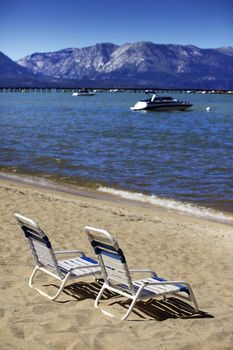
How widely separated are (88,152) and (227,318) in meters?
18.2

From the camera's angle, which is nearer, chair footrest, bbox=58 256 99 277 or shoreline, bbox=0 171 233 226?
chair footrest, bbox=58 256 99 277

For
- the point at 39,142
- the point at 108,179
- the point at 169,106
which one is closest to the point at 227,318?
the point at 108,179

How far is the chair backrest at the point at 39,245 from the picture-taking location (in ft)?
17.6

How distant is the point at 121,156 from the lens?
71.4 ft

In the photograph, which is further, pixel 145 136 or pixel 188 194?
pixel 145 136

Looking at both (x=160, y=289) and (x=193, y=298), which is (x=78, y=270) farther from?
(x=193, y=298)

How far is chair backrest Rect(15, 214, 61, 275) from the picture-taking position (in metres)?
5.37

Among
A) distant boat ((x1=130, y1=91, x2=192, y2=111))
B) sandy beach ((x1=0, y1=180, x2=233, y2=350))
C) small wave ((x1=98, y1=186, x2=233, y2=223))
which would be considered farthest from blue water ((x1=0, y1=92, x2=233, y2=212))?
distant boat ((x1=130, y1=91, x2=192, y2=111))

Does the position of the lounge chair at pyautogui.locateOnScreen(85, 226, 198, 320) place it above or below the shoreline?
above

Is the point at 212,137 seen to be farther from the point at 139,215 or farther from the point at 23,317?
the point at 23,317

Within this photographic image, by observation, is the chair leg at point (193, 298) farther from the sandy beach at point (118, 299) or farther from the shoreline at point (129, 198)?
the shoreline at point (129, 198)

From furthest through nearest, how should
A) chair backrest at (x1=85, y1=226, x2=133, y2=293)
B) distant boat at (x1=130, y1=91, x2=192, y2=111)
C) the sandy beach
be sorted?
distant boat at (x1=130, y1=91, x2=192, y2=111)
chair backrest at (x1=85, y1=226, x2=133, y2=293)
the sandy beach

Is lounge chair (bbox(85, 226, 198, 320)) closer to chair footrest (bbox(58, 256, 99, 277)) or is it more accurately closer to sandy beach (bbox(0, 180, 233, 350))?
sandy beach (bbox(0, 180, 233, 350))

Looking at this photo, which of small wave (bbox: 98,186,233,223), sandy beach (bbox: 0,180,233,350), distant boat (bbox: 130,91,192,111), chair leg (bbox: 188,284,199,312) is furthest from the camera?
distant boat (bbox: 130,91,192,111)
